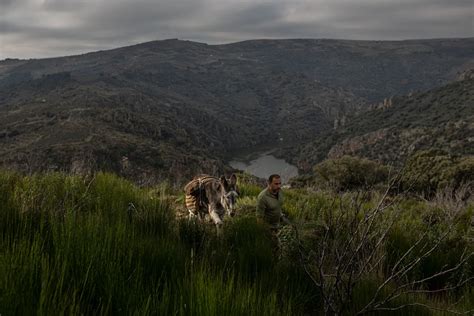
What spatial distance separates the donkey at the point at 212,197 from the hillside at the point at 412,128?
39906mm

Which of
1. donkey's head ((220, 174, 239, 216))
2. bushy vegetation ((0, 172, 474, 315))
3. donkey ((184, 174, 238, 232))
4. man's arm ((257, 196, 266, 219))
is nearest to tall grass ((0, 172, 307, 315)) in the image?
bushy vegetation ((0, 172, 474, 315))

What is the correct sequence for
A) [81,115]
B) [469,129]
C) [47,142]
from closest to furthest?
→ 1. [469,129]
2. [47,142]
3. [81,115]

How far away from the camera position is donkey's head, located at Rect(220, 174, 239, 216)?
21.5 ft

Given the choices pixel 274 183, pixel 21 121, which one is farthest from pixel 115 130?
pixel 274 183

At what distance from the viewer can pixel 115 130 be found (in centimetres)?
8544

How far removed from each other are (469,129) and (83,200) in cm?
6306

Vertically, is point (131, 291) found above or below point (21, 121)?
above

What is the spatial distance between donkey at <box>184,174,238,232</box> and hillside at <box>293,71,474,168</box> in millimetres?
39906

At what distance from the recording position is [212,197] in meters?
7.16

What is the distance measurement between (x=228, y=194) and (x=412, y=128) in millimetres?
75161

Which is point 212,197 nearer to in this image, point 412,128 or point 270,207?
point 270,207

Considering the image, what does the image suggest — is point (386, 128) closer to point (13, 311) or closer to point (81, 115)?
point (81, 115)

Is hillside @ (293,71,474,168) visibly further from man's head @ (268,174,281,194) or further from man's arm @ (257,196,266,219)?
man's arm @ (257,196,266,219)

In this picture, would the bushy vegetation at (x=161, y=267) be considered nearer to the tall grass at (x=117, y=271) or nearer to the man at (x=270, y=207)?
the tall grass at (x=117, y=271)
